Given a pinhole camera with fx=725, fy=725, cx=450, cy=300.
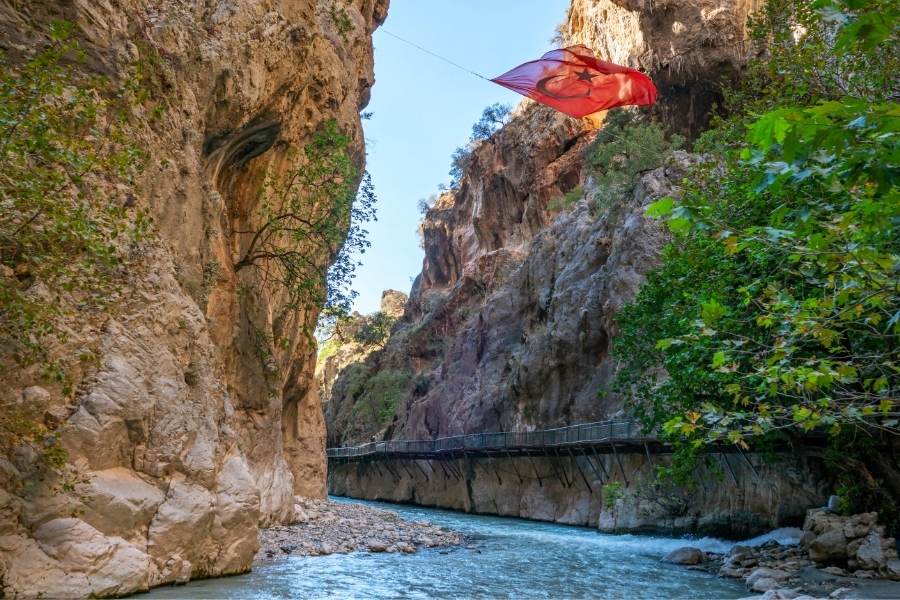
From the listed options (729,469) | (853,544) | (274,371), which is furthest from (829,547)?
(274,371)

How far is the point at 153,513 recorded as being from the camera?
10.2m

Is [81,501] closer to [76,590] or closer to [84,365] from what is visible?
[76,590]

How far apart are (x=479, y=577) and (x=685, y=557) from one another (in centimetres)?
590

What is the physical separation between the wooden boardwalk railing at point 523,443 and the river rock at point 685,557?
3.98 metres

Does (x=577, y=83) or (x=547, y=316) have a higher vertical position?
(x=577, y=83)

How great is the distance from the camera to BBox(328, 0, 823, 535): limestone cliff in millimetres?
26766

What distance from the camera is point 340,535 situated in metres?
18.9

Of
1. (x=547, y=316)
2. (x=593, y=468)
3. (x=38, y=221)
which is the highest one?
(x=547, y=316)

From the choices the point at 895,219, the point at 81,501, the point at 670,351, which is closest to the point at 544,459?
the point at 670,351

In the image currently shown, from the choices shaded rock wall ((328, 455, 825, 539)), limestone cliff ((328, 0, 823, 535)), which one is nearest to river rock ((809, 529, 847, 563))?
shaded rock wall ((328, 455, 825, 539))

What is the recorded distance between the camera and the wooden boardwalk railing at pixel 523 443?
26.5 metres

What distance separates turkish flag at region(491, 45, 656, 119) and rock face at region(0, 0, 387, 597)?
611 cm

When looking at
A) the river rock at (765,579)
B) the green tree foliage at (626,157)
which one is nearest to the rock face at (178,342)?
the river rock at (765,579)

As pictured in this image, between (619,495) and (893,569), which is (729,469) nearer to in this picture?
(619,495)
